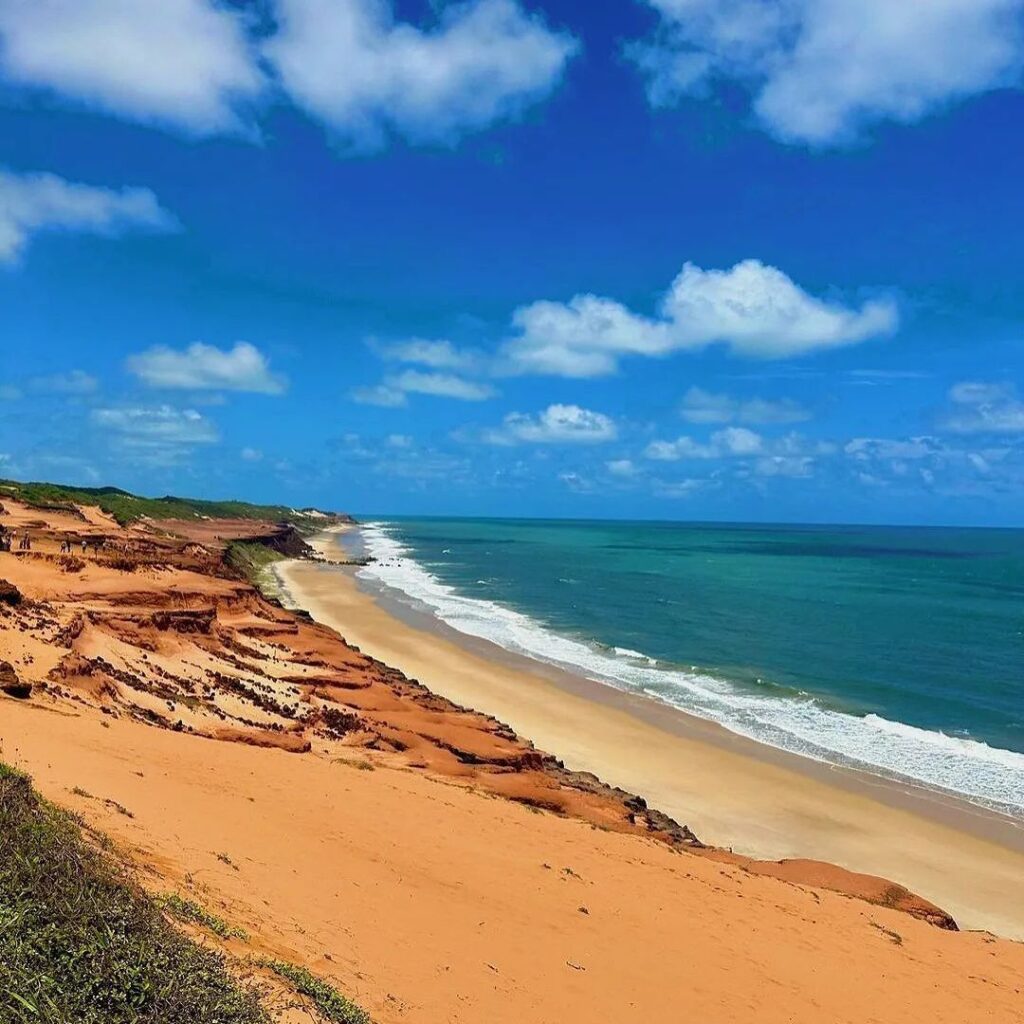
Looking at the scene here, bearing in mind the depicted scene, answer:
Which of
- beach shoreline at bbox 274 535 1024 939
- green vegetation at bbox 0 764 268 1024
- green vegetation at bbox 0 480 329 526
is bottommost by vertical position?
beach shoreline at bbox 274 535 1024 939

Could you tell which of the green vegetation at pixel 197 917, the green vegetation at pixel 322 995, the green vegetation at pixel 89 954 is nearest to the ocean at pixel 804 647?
the green vegetation at pixel 322 995

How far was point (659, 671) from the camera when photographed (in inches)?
1421

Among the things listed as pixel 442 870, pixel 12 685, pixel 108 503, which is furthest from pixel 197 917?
pixel 108 503

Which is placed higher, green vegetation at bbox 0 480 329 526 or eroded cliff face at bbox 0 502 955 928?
green vegetation at bbox 0 480 329 526

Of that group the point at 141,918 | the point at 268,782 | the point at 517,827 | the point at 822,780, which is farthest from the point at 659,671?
the point at 141,918

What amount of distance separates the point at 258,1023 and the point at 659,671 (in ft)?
107

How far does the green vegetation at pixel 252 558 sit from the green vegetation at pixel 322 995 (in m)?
53.6

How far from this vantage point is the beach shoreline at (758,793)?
58.6ft

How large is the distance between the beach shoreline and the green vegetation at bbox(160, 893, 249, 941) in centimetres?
1471

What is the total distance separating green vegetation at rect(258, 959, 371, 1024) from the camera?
228 inches

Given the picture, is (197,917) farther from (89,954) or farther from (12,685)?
(12,685)

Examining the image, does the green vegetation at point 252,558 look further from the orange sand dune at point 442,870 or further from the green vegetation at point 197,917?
the green vegetation at point 197,917

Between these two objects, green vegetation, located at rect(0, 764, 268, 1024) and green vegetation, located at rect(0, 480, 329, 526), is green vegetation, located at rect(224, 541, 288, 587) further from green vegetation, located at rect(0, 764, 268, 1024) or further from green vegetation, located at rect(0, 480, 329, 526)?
green vegetation, located at rect(0, 764, 268, 1024)

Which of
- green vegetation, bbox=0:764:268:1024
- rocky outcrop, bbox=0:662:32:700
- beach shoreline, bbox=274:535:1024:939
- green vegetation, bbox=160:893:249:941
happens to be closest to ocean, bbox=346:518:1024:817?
beach shoreline, bbox=274:535:1024:939
